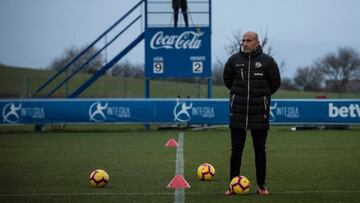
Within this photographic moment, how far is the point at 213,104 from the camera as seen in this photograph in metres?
26.6

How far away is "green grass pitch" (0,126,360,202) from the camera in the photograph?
30.8ft

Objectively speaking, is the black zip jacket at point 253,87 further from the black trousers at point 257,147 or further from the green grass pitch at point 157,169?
the green grass pitch at point 157,169

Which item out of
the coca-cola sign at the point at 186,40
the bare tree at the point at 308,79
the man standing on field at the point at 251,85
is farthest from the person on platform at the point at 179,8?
the bare tree at the point at 308,79

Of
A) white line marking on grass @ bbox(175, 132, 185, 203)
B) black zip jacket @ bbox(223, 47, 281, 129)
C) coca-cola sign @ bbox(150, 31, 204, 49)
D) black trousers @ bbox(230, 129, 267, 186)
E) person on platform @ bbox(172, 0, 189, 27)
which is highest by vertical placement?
person on platform @ bbox(172, 0, 189, 27)

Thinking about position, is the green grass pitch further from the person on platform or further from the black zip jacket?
the person on platform

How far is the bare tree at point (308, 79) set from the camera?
58.4 m

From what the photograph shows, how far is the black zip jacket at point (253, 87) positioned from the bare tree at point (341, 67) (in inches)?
1511

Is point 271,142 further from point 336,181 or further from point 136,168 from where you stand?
point 336,181

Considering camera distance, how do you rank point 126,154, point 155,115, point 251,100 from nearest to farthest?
1. point 251,100
2. point 126,154
3. point 155,115

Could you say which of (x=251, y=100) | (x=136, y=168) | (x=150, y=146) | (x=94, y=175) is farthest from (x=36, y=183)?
(x=150, y=146)

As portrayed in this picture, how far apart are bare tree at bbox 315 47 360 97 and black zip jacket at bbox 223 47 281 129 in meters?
38.4

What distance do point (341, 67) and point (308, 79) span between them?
1136cm

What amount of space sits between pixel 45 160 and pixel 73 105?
1192cm

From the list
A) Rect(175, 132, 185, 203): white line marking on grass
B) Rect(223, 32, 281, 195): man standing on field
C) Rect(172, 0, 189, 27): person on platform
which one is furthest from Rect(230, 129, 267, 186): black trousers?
Rect(172, 0, 189, 27): person on platform
